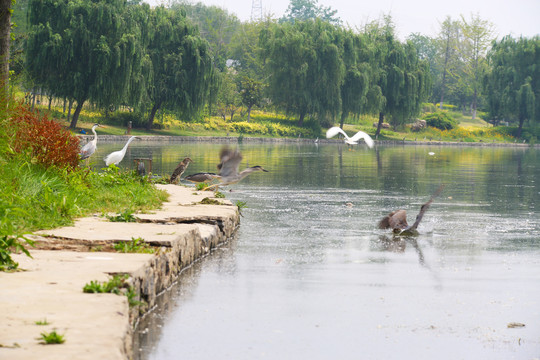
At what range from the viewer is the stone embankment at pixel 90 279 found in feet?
15.6

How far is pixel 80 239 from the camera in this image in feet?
27.2

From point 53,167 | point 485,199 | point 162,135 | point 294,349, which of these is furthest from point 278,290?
point 162,135

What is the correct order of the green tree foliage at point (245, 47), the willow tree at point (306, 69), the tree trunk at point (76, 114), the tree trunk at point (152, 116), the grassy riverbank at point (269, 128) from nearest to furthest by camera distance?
the tree trunk at point (76, 114), the grassy riverbank at point (269, 128), the tree trunk at point (152, 116), the willow tree at point (306, 69), the green tree foliage at point (245, 47)

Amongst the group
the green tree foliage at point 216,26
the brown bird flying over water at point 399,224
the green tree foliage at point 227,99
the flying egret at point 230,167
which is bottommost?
the brown bird flying over water at point 399,224

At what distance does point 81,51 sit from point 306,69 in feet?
77.6

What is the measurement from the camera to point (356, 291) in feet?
26.3

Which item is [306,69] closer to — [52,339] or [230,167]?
[230,167]

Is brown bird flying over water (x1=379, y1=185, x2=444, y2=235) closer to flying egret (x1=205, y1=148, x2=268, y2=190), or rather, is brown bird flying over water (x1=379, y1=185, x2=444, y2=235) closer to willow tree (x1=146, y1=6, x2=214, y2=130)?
flying egret (x1=205, y1=148, x2=268, y2=190)

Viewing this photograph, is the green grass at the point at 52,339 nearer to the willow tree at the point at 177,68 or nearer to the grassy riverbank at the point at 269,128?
the grassy riverbank at the point at 269,128

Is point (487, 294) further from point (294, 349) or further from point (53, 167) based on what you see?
point (53, 167)

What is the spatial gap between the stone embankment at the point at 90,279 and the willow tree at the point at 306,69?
184ft

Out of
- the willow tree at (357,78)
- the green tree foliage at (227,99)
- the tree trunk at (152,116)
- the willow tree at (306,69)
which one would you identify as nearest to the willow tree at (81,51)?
the tree trunk at (152,116)

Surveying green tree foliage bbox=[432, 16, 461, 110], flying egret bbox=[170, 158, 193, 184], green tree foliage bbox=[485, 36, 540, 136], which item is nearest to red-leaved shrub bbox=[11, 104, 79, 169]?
flying egret bbox=[170, 158, 193, 184]

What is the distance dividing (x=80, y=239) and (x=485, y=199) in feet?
41.9
